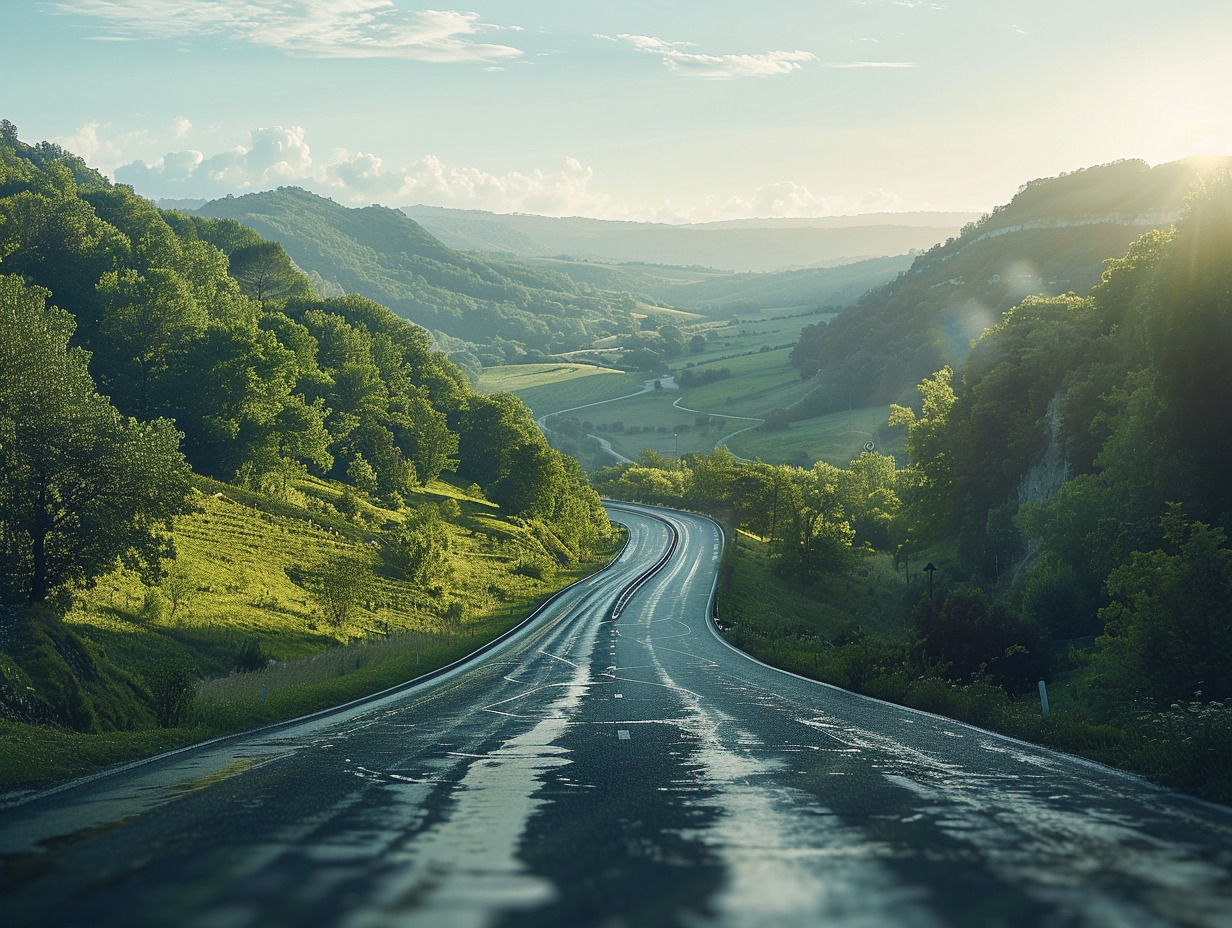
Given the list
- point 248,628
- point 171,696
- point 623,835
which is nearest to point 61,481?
point 171,696

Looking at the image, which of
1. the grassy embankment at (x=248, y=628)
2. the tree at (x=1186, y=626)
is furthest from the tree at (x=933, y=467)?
the tree at (x=1186, y=626)

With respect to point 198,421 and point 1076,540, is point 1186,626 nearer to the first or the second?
point 1076,540

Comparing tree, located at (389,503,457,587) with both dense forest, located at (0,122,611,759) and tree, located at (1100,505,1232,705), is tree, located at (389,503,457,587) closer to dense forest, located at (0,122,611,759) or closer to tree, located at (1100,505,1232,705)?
dense forest, located at (0,122,611,759)

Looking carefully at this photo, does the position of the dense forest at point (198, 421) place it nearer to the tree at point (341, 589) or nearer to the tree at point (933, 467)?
the tree at point (341, 589)

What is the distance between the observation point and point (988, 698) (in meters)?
21.2

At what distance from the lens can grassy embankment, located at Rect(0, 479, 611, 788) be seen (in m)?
19.2

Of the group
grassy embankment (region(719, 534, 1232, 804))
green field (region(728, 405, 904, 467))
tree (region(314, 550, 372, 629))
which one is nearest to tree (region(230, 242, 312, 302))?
tree (region(314, 550, 372, 629))

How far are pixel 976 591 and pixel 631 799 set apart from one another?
1725 inches

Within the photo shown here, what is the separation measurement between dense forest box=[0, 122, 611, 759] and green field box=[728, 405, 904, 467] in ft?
198

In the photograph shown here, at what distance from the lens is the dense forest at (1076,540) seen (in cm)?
2639

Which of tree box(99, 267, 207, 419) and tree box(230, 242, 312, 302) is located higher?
tree box(230, 242, 312, 302)

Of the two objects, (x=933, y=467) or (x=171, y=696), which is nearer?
(x=171, y=696)

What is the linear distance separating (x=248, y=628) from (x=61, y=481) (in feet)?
52.8

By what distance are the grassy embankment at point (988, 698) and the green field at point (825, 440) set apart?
86.8 m
